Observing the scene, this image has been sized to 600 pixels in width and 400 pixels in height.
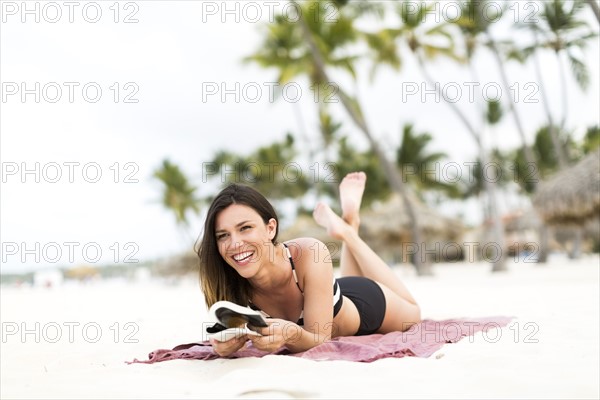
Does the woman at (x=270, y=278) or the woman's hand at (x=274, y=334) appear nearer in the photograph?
the woman's hand at (x=274, y=334)

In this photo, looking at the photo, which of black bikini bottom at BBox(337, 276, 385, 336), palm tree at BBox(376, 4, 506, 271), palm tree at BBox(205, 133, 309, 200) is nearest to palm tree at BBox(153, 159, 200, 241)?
palm tree at BBox(205, 133, 309, 200)

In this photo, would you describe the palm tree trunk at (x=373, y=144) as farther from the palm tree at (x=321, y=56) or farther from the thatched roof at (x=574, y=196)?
the thatched roof at (x=574, y=196)

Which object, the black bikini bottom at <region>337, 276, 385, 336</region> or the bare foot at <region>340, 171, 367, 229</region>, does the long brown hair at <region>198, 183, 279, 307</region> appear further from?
the bare foot at <region>340, 171, 367, 229</region>

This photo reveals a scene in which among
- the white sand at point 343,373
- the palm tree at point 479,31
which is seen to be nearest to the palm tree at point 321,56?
the palm tree at point 479,31

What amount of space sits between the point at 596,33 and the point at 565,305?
1638 centimetres

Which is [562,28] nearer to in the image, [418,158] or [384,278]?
[418,158]

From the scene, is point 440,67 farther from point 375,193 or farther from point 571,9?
point 375,193

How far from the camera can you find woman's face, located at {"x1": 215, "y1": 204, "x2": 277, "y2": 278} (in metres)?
2.62

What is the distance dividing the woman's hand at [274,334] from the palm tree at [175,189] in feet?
101

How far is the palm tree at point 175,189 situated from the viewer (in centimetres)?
3266

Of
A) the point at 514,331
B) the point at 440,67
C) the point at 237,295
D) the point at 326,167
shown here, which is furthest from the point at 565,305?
the point at 326,167

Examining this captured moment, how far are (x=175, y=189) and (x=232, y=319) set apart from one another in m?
31.2

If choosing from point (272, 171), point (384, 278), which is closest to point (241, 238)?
point (384, 278)

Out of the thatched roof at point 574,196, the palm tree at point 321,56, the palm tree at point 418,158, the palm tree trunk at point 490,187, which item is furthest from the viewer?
the palm tree at point 418,158
